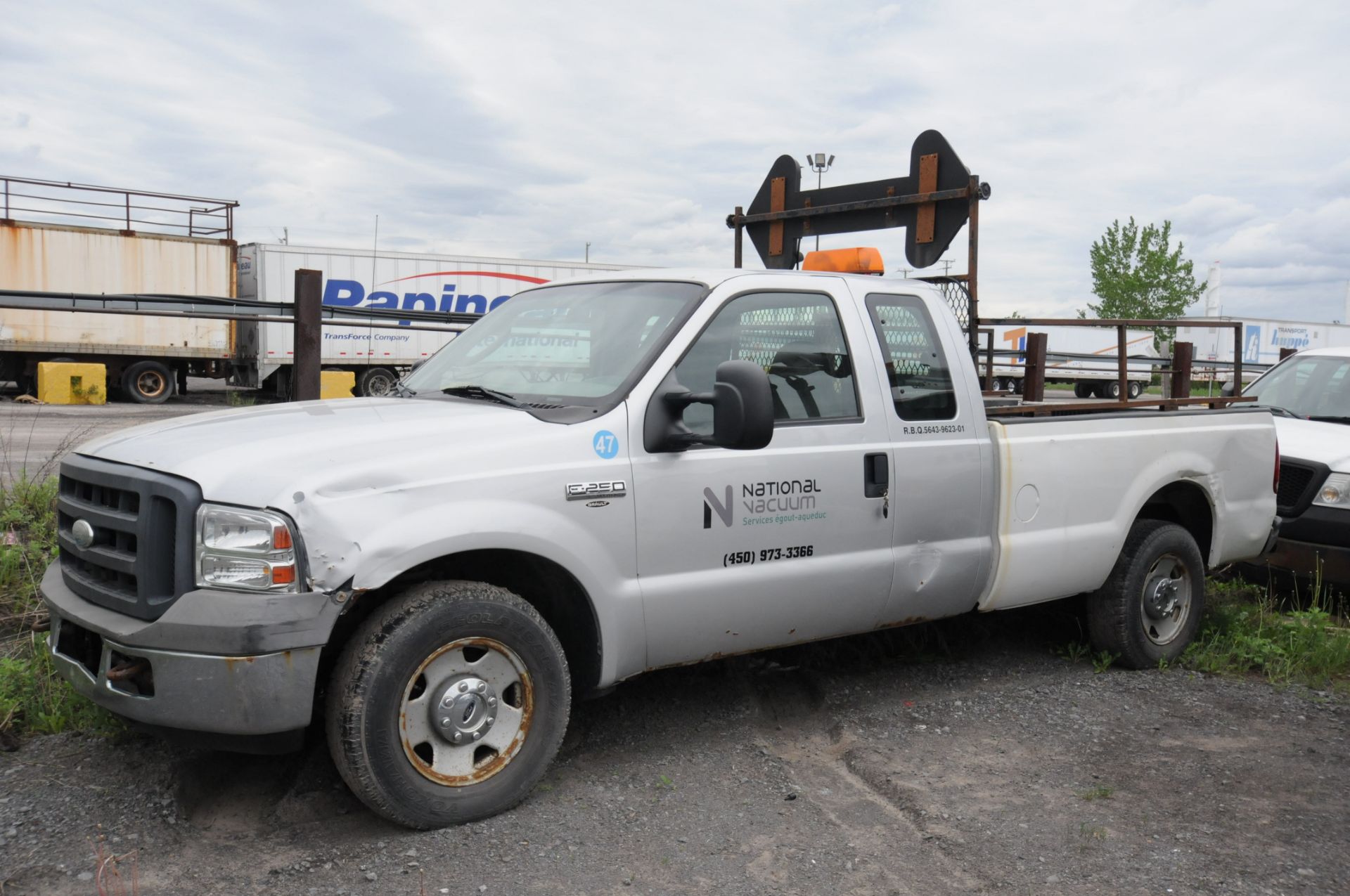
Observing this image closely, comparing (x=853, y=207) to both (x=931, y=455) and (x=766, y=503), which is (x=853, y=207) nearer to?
(x=931, y=455)

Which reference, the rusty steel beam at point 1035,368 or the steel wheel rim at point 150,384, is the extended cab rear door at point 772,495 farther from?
the steel wheel rim at point 150,384

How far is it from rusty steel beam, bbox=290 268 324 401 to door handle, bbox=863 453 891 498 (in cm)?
401

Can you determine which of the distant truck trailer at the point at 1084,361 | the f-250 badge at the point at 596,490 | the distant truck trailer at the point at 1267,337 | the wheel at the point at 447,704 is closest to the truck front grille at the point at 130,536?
the wheel at the point at 447,704

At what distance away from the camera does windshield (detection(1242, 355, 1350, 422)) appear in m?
7.98

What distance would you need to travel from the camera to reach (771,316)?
4.48m

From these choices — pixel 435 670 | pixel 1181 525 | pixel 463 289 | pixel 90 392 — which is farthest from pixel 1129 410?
pixel 463 289

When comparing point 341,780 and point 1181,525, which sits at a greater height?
point 1181,525

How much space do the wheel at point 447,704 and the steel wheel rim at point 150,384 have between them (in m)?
21.0

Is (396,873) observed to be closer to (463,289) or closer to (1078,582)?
(1078,582)

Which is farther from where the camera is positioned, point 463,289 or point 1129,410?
point 463,289

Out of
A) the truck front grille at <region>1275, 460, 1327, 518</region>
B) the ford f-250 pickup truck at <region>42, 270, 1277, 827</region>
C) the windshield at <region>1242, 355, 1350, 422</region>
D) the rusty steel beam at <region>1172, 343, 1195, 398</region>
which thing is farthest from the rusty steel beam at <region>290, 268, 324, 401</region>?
the windshield at <region>1242, 355, 1350, 422</region>

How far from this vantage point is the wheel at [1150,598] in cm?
557

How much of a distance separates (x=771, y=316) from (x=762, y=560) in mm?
987

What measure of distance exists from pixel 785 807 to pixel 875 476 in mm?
1368
